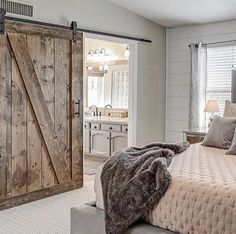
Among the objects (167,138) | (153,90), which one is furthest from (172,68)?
(167,138)

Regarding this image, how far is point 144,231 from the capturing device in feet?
7.89

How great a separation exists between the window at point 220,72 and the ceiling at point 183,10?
18.8 inches

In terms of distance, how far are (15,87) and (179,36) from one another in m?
3.06

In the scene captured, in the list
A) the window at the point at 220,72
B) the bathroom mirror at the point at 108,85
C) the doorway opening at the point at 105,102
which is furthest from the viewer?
the bathroom mirror at the point at 108,85

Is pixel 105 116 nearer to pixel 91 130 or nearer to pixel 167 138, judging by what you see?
pixel 91 130

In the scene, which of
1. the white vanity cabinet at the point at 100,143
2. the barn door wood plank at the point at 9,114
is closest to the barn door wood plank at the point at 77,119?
the barn door wood plank at the point at 9,114

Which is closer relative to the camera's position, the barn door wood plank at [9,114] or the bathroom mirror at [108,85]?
the barn door wood plank at [9,114]

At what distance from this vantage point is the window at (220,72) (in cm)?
555

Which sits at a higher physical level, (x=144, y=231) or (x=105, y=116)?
(x=105, y=116)

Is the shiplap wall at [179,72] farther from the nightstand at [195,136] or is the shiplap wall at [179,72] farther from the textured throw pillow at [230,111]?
the textured throw pillow at [230,111]

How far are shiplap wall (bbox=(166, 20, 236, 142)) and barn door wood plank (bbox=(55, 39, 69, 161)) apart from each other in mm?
2191

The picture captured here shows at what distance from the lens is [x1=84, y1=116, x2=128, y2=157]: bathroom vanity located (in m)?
6.21

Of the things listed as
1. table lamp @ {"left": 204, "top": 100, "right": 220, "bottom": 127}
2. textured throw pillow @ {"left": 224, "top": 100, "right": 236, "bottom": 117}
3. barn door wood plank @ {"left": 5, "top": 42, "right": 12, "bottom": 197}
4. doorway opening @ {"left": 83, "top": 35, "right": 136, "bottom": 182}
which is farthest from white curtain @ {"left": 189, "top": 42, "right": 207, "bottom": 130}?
barn door wood plank @ {"left": 5, "top": 42, "right": 12, "bottom": 197}

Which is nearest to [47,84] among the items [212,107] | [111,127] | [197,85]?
[111,127]
